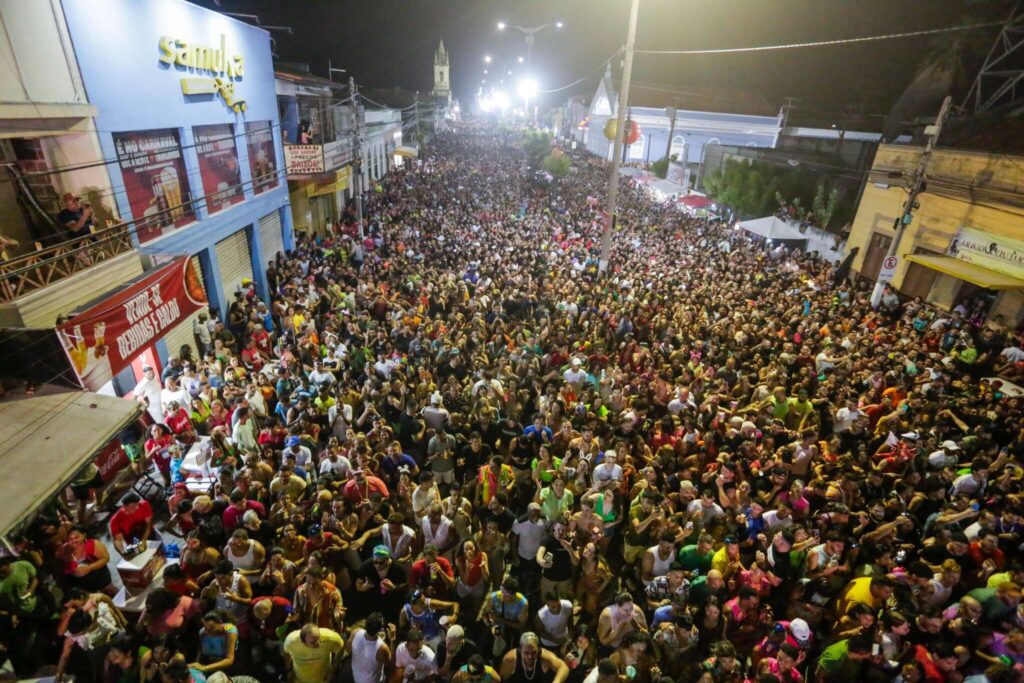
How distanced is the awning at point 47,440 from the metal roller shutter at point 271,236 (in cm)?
1010

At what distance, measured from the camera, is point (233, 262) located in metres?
14.3

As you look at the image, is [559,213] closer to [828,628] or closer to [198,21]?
[198,21]

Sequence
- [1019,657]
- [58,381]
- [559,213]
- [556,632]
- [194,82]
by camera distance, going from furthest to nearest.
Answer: [559,213]
[194,82]
[58,381]
[556,632]
[1019,657]

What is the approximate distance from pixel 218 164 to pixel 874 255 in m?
20.0

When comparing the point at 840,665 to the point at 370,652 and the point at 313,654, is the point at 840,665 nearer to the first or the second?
the point at 370,652

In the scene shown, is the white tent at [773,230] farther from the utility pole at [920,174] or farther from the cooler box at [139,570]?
the cooler box at [139,570]

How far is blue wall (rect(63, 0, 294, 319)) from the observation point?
906 cm

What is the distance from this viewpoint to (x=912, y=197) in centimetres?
1280

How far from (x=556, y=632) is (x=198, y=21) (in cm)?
1460

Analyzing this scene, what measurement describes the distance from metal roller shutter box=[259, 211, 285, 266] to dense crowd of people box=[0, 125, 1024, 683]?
510 centimetres

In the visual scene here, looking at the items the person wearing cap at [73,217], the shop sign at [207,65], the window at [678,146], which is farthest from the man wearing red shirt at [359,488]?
the window at [678,146]

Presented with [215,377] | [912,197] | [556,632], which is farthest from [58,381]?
[912,197]

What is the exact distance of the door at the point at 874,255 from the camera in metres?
17.1

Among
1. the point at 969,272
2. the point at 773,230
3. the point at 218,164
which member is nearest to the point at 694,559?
the point at 969,272
